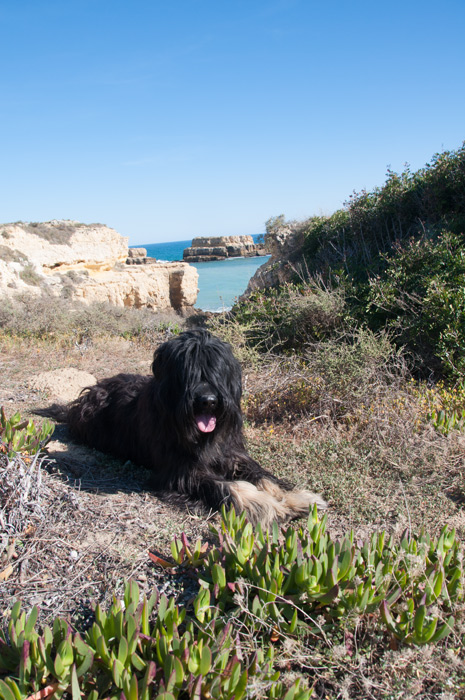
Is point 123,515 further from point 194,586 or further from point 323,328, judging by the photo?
point 323,328

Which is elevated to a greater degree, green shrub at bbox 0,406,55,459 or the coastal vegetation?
green shrub at bbox 0,406,55,459

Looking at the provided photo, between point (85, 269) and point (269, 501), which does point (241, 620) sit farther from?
point (85, 269)

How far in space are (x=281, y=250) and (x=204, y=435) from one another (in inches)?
Result: 410

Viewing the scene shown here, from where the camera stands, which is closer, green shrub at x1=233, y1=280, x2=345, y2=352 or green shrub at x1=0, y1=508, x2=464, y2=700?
green shrub at x1=0, y1=508, x2=464, y2=700

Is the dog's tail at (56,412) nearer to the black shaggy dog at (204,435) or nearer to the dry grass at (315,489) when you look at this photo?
the dry grass at (315,489)

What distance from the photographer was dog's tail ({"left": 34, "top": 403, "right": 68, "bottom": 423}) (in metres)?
5.37

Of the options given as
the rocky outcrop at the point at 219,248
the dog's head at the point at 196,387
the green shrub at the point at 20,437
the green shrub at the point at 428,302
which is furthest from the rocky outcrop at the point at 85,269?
the rocky outcrop at the point at 219,248

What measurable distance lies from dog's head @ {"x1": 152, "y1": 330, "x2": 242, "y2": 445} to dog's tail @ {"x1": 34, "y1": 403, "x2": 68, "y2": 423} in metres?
2.29

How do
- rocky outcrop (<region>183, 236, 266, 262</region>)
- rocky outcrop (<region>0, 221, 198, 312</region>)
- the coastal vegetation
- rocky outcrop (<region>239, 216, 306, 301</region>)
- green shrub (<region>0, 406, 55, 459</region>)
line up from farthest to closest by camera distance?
rocky outcrop (<region>183, 236, 266, 262</region>) → rocky outcrop (<region>0, 221, 198, 312</region>) → rocky outcrop (<region>239, 216, 306, 301</region>) → green shrub (<region>0, 406, 55, 459</region>) → the coastal vegetation

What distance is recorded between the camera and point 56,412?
5.43 metres

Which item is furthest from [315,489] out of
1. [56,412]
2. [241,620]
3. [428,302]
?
[428,302]

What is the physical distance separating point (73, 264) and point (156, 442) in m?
21.0

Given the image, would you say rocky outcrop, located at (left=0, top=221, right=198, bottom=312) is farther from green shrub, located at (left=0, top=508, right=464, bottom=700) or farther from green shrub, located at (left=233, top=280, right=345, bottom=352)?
green shrub, located at (left=0, top=508, right=464, bottom=700)

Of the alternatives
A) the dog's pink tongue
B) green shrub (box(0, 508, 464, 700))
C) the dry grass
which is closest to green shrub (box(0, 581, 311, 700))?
green shrub (box(0, 508, 464, 700))
